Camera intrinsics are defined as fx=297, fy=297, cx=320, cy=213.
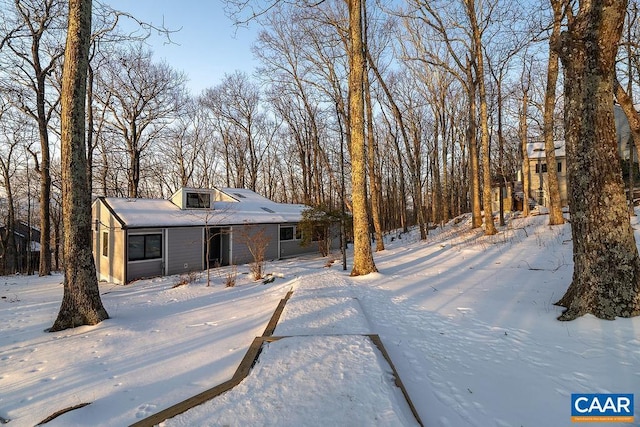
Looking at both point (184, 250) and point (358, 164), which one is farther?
point (184, 250)

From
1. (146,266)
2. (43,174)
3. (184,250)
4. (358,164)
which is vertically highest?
(43,174)

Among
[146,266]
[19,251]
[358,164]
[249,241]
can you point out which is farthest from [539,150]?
[19,251]

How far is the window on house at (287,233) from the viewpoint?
17047 mm

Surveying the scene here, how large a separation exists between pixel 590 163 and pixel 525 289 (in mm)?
2589

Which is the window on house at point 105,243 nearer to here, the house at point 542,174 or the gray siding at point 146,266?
the gray siding at point 146,266

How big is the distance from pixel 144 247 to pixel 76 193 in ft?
25.2

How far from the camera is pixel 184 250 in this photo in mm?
13094

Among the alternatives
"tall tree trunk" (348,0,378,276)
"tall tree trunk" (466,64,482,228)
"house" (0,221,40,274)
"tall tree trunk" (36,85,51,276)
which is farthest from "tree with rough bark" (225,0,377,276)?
"house" (0,221,40,274)

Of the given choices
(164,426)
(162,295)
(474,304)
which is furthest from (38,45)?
(474,304)

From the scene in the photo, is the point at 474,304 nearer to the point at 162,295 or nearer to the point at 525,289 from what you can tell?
the point at 525,289

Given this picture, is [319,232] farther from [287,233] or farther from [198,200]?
Result: [198,200]

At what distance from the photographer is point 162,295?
26.1 ft

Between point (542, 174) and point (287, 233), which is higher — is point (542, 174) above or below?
above

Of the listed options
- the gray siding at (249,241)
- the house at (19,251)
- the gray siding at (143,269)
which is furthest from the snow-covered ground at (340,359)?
the house at (19,251)
